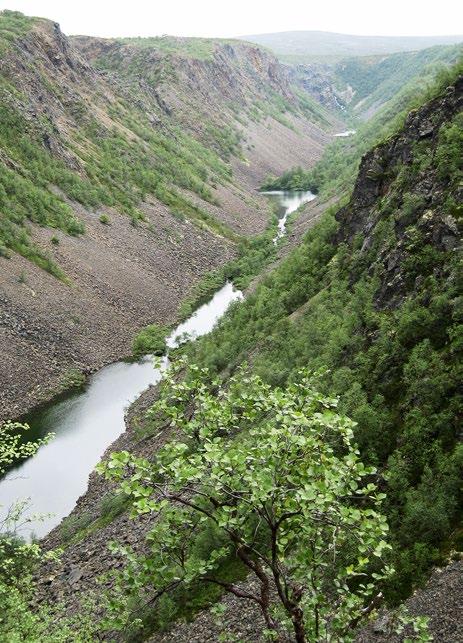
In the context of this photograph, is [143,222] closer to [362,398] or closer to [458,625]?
[362,398]

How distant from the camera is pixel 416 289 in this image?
72.5 ft

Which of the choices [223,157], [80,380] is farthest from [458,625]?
[223,157]

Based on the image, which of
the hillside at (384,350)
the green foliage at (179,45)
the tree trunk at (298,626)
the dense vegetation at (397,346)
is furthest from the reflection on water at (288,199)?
the tree trunk at (298,626)

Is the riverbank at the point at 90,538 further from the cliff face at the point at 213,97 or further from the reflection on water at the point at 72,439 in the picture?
the cliff face at the point at 213,97

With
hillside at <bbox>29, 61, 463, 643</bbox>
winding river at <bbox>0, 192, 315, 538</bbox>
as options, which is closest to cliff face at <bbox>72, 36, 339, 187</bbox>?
winding river at <bbox>0, 192, 315, 538</bbox>

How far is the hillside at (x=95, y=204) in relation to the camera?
4694 centimetres

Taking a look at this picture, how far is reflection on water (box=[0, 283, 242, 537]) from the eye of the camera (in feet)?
102

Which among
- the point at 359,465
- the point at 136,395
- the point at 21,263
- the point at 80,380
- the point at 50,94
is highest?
the point at 50,94

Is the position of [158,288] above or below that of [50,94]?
below

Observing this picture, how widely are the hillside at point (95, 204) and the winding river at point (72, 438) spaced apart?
77.4 inches

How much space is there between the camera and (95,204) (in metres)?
Answer: 68.7

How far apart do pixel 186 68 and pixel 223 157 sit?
35.5 metres

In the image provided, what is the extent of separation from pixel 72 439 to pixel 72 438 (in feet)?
0.44

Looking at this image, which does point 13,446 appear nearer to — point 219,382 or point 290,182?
point 219,382
